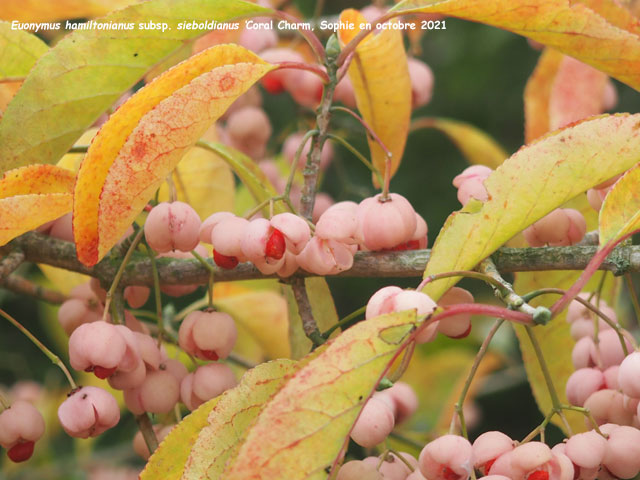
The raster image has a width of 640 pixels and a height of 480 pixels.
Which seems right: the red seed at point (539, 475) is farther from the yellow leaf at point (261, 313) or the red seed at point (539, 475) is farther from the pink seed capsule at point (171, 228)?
the yellow leaf at point (261, 313)

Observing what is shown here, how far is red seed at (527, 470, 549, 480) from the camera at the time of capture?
1.93ft

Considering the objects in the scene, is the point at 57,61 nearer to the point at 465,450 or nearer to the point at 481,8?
the point at 481,8

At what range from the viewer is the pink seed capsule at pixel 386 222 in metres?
0.70

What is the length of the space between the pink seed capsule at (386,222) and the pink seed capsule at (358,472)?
6.8 inches

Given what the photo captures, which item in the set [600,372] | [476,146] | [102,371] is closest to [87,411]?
[102,371]

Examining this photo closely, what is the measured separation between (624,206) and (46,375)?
157cm

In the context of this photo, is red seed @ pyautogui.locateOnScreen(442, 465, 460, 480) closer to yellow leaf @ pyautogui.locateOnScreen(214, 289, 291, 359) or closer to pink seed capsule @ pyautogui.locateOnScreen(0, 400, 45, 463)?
pink seed capsule @ pyautogui.locateOnScreen(0, 400, 45, 463)

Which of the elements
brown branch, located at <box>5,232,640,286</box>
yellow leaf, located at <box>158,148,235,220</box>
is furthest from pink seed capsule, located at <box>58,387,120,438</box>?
yellow leaf, located at <box>158,148,235,220</box>

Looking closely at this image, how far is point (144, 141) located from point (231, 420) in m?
0.20

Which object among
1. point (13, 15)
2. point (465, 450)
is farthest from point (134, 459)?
point (465, 450)

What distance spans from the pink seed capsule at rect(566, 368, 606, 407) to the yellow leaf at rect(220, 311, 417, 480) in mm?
319

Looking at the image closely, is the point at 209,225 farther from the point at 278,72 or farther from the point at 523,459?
the point at 278,72

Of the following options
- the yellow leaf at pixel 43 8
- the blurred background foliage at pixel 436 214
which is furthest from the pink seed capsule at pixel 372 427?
the blurred background foliage at pixel 436 214

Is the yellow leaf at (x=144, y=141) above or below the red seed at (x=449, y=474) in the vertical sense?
above
